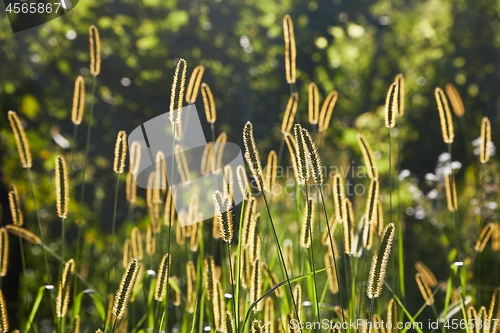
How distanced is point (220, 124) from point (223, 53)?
0.37 m

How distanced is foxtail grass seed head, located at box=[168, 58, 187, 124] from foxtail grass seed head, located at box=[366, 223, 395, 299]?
1.18ft

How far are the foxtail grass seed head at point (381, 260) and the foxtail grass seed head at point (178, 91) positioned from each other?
0.36m

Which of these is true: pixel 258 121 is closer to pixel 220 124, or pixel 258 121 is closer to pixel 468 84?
pixel 220 124

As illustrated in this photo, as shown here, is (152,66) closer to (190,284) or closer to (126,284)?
(190,284)

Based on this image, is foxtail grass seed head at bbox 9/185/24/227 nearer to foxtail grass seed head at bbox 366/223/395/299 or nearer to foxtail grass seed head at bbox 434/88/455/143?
foxtail grass seed head at bbox 366/223/395/299

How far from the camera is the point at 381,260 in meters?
0.88

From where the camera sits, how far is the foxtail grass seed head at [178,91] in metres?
0.92

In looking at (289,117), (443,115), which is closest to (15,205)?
(289,117)

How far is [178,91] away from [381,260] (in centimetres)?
40

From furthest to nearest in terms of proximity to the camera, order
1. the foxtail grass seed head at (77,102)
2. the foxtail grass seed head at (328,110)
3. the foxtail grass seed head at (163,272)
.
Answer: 1. the foxtail grass seed head at (328,110)
2. the foxtail grass seed head at (77,102)
3. the foxtail grass seed head at (163,272)

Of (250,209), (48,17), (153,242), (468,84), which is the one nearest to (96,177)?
(48,17)

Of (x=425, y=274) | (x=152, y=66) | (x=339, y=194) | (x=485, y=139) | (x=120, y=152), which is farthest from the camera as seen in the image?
(x=152, y=66)

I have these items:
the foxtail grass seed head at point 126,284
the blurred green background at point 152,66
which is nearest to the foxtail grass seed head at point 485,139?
the foxtail grass seed head at point 126,284

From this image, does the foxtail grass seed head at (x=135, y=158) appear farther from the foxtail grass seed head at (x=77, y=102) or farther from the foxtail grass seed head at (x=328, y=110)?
the foxtail grass seed head at (x=328, y=110)
